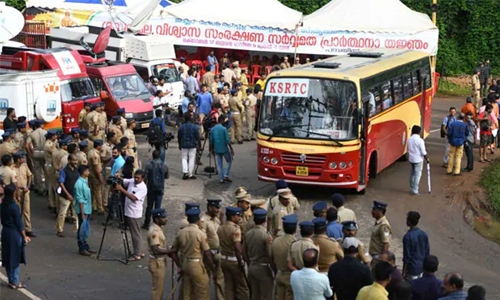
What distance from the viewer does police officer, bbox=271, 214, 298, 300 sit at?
11578mm

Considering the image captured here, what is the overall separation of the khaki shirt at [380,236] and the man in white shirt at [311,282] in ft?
8.42

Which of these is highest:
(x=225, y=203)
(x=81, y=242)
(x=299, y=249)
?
(x=299, y=249)

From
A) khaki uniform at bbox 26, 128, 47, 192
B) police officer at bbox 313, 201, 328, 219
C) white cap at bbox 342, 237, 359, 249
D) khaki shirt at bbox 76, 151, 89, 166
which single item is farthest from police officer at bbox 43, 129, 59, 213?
white cap at bbox 342, 237, 359, 249

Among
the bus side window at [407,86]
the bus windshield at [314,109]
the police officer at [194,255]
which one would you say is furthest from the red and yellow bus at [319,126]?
the police officer at [194,255]

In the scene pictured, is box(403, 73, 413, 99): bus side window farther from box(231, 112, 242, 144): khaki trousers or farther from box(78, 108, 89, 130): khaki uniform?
box(78, 108, 89, 130): khaki uniform

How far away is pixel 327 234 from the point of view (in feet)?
40.2

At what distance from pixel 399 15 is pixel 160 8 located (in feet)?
29.5

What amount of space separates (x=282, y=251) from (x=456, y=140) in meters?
11.2

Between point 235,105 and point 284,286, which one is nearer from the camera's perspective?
point 284,286

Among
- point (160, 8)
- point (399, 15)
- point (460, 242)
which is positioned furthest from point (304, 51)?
point (460, 242)

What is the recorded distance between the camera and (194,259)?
12172mm

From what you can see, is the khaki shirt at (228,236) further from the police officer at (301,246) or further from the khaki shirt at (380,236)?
the khaki shirt at (380,236)

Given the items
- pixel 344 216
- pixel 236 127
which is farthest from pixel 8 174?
pixel 236 127

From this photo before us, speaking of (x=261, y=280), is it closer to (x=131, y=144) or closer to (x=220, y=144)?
(x=131, y=144)
